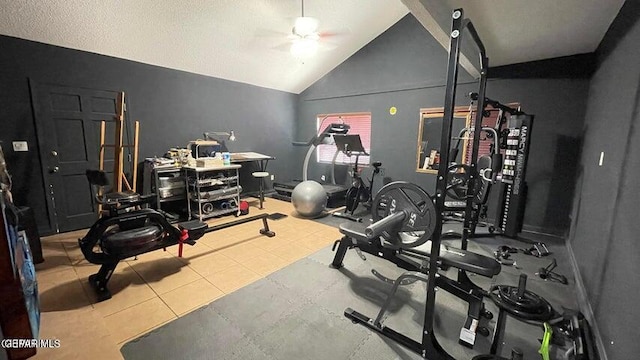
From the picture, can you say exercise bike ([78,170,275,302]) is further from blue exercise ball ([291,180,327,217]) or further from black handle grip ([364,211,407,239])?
black handle grip ([364,211,407,239])

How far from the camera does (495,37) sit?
3.29 m

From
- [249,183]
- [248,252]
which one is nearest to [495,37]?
[248,252]

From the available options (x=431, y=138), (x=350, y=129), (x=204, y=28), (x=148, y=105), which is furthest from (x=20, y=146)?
(x=431, y=138)

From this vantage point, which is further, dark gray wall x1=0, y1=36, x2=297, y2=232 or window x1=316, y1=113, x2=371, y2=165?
window x1=316, y1=113, x2=371, y2=165

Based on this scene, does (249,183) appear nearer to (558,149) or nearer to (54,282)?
(54,282)

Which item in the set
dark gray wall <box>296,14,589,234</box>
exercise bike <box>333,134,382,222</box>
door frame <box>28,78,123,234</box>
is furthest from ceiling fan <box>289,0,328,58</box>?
door frame <box>28,78,123,234</box>

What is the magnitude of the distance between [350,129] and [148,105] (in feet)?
13.7

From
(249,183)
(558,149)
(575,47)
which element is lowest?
(249,183)

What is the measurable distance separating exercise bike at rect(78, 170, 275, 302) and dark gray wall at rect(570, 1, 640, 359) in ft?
11.8

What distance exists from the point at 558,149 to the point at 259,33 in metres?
5.24

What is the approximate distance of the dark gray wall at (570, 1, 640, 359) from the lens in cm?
160

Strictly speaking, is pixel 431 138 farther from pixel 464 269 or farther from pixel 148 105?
pixel 148 105

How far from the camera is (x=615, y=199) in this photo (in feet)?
6.63

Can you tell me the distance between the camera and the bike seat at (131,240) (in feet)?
8.20
